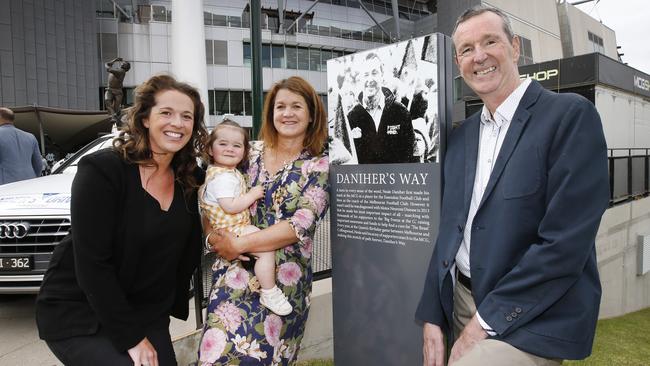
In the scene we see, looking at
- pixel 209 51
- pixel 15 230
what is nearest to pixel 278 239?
pixel 15 230

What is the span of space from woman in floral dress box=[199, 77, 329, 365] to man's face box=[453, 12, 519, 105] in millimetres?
978

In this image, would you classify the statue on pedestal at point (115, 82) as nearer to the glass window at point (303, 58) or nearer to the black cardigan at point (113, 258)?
the black cardigan at point (113, 258)

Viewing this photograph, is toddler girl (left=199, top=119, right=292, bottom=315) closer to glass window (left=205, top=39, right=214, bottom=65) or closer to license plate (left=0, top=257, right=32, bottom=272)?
license plate (left=0, top=257, right=32, bottom=272)

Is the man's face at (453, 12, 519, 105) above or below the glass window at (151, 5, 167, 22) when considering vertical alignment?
below

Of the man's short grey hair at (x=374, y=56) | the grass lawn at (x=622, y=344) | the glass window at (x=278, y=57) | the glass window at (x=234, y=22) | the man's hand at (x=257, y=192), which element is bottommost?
the grass lawn at (x=622, y=344)

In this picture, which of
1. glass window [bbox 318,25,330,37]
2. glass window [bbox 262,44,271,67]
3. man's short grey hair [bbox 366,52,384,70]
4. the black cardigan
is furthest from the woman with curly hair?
glass window [bbox 318,25,330,37]

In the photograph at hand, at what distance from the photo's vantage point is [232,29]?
36156 mm

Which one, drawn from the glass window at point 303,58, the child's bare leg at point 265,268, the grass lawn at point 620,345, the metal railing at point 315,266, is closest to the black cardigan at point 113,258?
the child's bare leg at point 265,268

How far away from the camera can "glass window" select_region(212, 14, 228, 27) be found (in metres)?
36.2

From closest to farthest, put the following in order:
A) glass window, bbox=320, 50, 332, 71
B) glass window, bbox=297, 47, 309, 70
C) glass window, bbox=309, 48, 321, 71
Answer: glass window, bbox=297, 47, 309, 70, glass window, bbox=309, 48, 321, 71, glass window, bbox=320, 50, 332, 71

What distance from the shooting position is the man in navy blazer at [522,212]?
5.65 ft

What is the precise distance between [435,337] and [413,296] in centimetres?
41

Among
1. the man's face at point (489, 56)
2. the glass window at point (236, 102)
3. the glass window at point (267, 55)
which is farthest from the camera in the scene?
the glass window at point (267, 55)

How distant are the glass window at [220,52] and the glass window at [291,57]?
16.9ft
